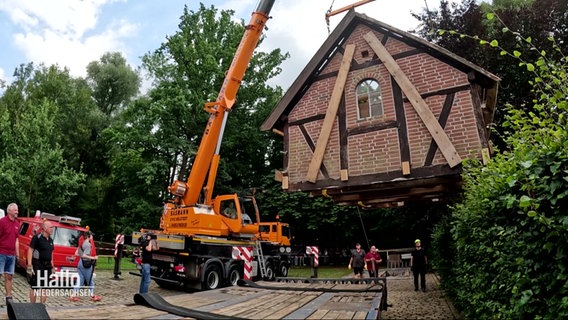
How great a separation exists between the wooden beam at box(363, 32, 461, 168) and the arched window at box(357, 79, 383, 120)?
574 mm

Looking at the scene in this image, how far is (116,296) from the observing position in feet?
34.6

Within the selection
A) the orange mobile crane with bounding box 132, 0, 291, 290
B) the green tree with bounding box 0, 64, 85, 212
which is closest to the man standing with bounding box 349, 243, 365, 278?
the orange mobile crane with bounding box 132, 0, 291, 290

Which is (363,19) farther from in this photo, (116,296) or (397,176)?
(116,296)

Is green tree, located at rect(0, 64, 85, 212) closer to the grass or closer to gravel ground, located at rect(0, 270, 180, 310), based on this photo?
gravel ground, located at rect(0, 270, 180, 310)

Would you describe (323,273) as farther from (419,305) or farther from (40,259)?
(40,259)

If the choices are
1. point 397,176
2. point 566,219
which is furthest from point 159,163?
point 566,219

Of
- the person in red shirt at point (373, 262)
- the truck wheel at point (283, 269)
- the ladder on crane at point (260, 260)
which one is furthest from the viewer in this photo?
the truck wheel at point (283, 269)

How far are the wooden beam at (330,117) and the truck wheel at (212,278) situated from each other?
460cm

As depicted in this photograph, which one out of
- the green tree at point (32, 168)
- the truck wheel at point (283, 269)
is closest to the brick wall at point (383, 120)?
the truck wheel at point (283, 269)

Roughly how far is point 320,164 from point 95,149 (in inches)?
1189

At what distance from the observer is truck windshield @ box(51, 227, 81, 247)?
40.6 ft

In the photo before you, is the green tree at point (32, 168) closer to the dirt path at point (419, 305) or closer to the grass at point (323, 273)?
the grass at point (323, 273)

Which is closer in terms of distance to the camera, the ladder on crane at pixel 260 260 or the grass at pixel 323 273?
the ladder on crane at pixel 260 260

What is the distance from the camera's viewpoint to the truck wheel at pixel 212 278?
11.7m
